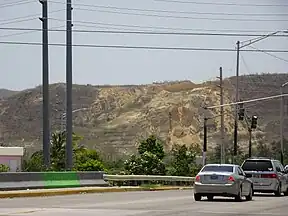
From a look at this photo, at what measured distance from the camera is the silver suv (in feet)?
117

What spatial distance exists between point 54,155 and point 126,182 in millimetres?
18597

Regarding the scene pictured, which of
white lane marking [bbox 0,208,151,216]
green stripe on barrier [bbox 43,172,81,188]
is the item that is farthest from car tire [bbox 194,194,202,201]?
green stripe on barrier [bbox 43,172,81,188]

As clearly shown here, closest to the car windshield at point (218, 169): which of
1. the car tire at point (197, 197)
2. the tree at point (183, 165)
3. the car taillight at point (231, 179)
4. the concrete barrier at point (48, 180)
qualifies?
the car taillight at point (231, 179)

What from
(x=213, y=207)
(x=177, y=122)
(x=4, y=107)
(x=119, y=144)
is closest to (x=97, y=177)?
(x=213, y=207)

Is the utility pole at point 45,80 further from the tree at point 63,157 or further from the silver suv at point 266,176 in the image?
the silver suv at point 266,176

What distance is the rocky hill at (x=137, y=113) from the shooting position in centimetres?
13868

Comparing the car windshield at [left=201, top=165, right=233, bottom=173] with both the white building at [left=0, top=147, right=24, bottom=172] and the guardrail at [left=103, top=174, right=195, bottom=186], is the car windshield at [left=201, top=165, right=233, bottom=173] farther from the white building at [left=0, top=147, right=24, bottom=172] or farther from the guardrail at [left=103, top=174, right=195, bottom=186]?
the white building at [left=0, top=147, right=24, bottom=172]

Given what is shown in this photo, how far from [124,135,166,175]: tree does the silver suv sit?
875 inches

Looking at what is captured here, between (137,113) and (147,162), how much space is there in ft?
305

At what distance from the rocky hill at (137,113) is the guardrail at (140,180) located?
71819mm

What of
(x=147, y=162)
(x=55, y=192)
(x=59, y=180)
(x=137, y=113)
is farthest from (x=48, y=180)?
(x=137, y=113)

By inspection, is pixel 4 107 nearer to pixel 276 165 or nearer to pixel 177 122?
pixel 177 122

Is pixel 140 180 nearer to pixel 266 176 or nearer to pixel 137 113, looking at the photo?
pixel 266 176

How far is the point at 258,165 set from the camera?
36.3 m
